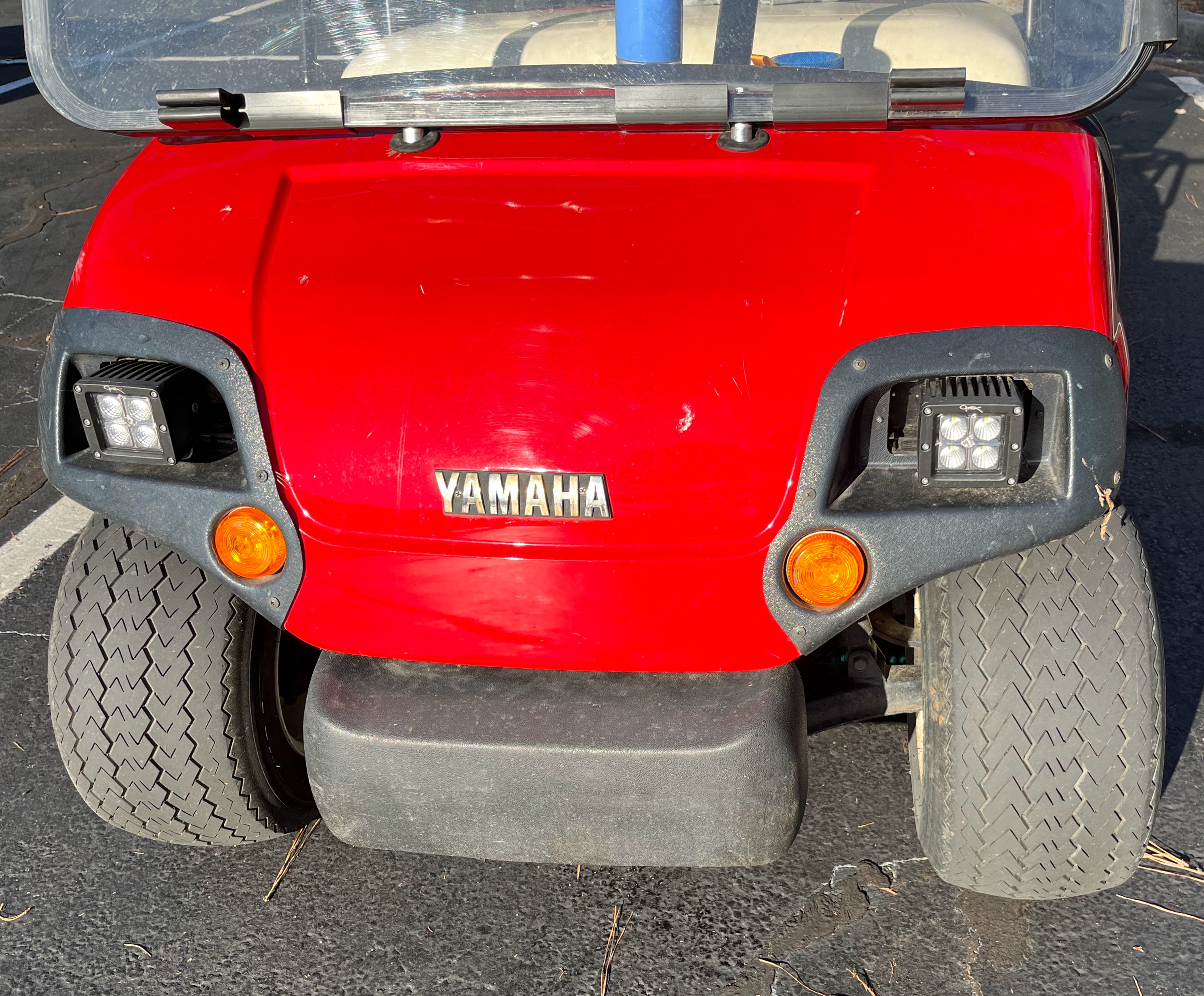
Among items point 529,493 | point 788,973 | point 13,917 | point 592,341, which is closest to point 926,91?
point 592,341

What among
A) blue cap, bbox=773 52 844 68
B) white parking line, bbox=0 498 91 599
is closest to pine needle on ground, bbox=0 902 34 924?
white parking line, bbox=0 498 91 599

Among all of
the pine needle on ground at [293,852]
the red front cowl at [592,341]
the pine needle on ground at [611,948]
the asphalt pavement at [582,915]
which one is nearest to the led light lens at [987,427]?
the red front cowl at [592,341]

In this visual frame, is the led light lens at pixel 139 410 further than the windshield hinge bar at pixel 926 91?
No

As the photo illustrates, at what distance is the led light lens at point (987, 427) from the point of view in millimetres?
1753

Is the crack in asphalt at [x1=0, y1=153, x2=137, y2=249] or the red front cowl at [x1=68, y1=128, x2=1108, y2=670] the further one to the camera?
the crack in asphalt at [x1=0, y1=153, x2=137, y2=249]

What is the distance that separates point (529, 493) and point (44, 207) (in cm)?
548

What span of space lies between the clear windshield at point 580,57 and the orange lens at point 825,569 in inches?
29.7

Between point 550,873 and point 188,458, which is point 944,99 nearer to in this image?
point 188,458

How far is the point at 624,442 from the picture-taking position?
5.80 ft

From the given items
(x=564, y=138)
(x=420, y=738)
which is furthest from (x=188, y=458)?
(x=564, y=138)

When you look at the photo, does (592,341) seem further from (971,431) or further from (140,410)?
(140,410)

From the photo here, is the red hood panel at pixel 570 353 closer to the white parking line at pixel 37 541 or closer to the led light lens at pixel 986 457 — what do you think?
the led light lens at pixel 986 457

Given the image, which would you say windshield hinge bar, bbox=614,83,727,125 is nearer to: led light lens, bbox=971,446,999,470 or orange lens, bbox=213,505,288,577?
led light lens, bbox=971,446,999,470

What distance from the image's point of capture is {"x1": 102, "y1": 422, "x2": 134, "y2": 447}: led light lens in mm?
1952
